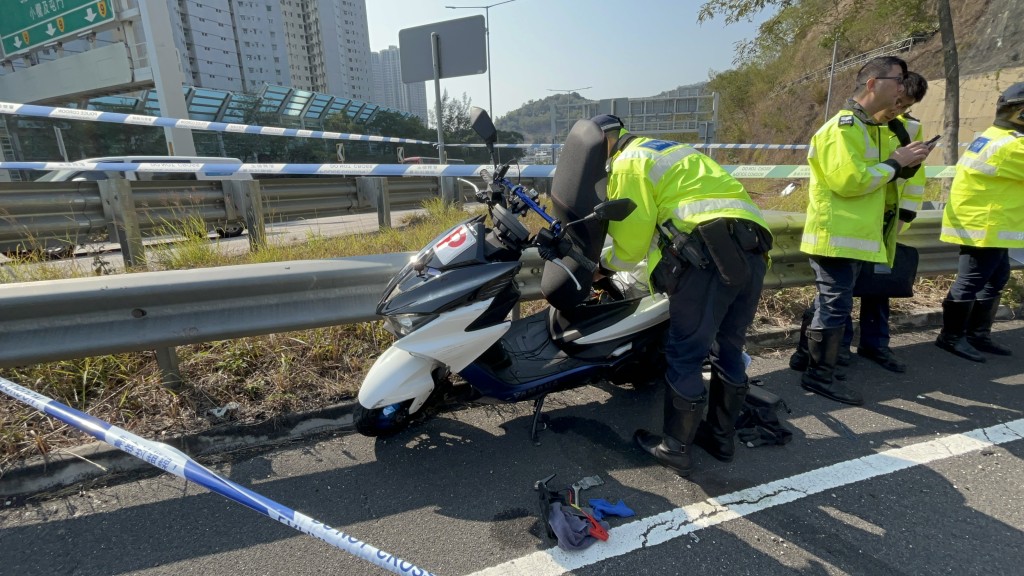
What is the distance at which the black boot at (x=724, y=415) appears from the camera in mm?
2385

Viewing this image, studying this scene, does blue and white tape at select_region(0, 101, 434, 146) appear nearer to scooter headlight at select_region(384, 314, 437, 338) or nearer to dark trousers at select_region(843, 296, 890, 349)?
scooter headlight at select_region(384, 314, 437, 338)

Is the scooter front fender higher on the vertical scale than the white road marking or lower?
higher

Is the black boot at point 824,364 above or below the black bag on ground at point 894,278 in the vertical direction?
below

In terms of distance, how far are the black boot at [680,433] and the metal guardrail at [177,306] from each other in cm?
164

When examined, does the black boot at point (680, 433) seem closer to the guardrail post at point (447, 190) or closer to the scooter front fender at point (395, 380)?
the scooter front fender at point (395, 380)

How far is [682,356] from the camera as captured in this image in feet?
7.50

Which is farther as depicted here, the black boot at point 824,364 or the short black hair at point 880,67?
the black boot at point 824,364

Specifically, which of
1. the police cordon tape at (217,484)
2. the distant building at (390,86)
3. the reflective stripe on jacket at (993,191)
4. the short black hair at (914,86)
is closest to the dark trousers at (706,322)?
the police cordon tape at (217,484)

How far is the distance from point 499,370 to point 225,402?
1.50 meters

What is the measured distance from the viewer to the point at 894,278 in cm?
327

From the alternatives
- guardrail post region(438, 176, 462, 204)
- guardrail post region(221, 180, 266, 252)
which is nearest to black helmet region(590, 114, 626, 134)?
guardrail post region(221, 180, 266, 252)

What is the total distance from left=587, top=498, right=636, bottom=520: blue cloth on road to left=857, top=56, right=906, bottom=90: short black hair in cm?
267

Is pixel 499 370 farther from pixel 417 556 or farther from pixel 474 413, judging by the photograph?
pixel 417 556

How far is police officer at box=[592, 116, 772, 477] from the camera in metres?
2.09
